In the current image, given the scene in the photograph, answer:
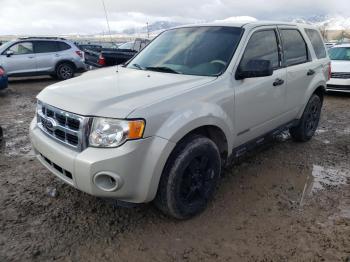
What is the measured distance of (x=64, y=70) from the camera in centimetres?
1286

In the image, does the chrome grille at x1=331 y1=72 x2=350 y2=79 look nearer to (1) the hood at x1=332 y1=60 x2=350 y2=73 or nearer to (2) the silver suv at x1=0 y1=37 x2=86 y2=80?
(1) the hood at x1=332 y1=60 x2=350 y2=73

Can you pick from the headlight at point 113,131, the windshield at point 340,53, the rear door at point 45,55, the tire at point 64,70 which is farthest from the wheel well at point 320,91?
the rear door at point 45,55

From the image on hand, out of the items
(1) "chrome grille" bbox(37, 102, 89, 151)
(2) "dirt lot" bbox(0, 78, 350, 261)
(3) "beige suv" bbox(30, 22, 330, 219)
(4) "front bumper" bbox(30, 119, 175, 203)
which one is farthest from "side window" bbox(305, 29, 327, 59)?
(1) "chrome grille" bbox(37, 102, 89, 151)

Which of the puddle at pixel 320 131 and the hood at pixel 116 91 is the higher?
the hood at pixel 116 91

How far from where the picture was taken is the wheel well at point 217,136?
3197 mm

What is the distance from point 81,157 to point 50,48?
11301 millimetres

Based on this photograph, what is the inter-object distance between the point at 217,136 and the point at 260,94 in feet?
2.54

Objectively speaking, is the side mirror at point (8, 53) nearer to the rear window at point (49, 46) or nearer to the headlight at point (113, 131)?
the rear window at point (49, 46)

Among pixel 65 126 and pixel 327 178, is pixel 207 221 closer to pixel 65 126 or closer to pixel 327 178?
pixel 65 126

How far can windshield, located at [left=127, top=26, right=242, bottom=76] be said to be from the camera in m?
3.49

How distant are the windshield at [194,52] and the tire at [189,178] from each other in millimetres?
835

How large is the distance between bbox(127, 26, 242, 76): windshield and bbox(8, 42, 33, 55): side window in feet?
31.1

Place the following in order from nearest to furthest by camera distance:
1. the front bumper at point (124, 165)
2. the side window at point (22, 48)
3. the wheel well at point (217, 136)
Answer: the front bumper at point (124, 165)
the wheel well at point (217, 136)
the side window at point (22, 48)

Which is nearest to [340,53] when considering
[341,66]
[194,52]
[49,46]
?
[341,66]
